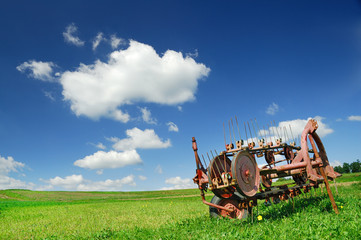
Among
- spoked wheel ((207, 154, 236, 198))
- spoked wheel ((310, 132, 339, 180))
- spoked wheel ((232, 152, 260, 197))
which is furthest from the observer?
spoked wheel ((310, 132, 339, 180))

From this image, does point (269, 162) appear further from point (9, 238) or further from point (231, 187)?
point (9, 238)

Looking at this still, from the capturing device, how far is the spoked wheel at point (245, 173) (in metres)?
6.17

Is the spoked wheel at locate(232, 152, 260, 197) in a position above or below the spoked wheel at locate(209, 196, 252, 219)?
above

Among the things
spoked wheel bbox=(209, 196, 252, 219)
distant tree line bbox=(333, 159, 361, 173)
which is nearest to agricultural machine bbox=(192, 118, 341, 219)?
spoked wheel bbox=(209, 196, 252, 219)

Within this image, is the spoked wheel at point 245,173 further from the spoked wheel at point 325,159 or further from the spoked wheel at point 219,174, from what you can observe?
the spoked wheel at point 325,159

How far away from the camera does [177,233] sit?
612 cm

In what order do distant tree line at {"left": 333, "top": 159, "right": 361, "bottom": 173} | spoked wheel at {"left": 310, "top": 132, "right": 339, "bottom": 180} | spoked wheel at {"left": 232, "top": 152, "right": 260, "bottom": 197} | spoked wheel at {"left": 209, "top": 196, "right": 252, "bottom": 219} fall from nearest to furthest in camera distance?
1. spoked wheel at {"left": 232, "top": 152, "right": 260, "bottom": 197}
2. spoked wheel at {"left": 209, "top": 196, "right": 252, "bottom": 219}
3. spoked wheel at {"left": 310, "top": 132, "right": 339, "bottom": 180}
4. distant tree line at {"left": 333, "top": 159, "right": 361, "bottom": 173}

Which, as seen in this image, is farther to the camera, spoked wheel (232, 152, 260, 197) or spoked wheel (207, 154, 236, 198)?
spoked wheel (207, 154, 236, 198)

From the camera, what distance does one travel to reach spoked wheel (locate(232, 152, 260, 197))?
6.17 m

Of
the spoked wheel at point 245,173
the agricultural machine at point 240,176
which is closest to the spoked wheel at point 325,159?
the agricultural machine at point 240,176

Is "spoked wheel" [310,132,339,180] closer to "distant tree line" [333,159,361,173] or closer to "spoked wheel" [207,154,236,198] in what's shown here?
"spoked wheel" [207,154,236,198]

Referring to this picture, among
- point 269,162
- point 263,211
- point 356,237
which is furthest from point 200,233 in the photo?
point 269,162

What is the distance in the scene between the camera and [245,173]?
652 cm

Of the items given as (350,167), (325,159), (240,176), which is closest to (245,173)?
(240,176)
